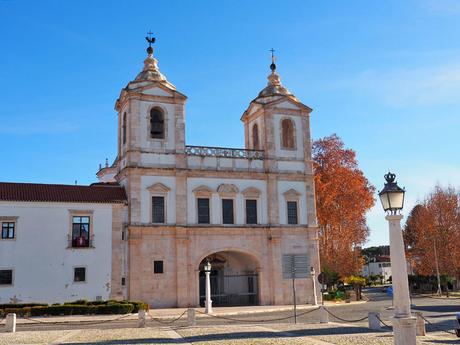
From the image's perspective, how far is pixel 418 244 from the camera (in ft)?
165

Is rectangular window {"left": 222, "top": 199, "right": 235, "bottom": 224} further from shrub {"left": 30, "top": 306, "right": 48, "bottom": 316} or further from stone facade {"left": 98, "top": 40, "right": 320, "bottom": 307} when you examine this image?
shrub {"left": 30, "top": 306, "right": 48, "bottom": 316}

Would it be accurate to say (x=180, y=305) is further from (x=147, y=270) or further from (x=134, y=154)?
(x=134, y=154)

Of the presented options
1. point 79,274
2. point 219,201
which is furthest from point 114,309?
point 219,201

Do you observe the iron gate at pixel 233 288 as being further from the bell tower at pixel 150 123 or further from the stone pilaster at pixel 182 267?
the bell tower at pixel 150 123

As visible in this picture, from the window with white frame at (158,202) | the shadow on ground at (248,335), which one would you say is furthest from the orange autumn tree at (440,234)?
the shadow on ground at (248,335)

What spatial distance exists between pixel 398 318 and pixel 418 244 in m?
42.3

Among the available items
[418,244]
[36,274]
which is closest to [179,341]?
[36,274]

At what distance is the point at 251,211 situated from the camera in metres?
37.4

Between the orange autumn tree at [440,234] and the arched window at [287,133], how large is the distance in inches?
667

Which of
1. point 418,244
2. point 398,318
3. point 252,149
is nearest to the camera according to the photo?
point 398,318

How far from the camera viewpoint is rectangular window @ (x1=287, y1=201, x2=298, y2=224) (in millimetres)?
38188

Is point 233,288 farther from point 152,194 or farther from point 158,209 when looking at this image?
point 152,194

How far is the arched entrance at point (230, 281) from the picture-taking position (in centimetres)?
3709

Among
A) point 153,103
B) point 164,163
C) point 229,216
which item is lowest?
point 229,216
